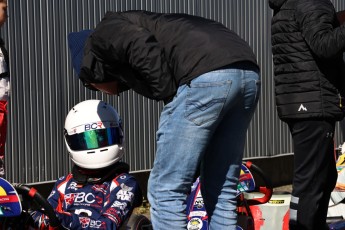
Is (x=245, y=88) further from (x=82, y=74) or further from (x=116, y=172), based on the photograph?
(x=116, y=172)

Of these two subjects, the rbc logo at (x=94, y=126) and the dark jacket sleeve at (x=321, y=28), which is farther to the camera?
the rbc logo at (x=94, y=126)

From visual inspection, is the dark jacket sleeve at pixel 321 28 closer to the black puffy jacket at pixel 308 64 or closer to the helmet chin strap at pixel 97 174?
the black puffy jacket at pixel 308 64

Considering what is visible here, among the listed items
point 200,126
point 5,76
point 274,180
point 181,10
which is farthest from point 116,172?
point 274,180

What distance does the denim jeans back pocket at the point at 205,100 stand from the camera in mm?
3338

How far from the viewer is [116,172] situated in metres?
4.69

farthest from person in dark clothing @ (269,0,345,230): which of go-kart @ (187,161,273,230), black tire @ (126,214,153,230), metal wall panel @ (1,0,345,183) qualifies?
metal wall panel @ (1,0,345,183)

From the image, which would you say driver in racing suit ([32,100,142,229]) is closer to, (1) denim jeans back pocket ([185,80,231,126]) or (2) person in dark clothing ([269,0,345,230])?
(2) person in dark clothing ([269,0,345,230])

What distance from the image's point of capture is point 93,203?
4535 millimetres

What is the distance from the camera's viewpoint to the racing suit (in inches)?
Result: 168

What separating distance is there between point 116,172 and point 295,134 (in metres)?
1.13

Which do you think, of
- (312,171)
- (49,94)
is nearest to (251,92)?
(312,171)

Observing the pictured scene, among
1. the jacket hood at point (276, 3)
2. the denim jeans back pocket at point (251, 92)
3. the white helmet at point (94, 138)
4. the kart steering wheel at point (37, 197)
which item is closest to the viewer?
the denim jeans back pocket at point (251, 92)

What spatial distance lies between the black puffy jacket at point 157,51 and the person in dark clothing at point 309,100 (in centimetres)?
116

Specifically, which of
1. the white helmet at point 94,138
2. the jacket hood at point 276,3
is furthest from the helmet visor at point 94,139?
the jacket hood at point 276,3
